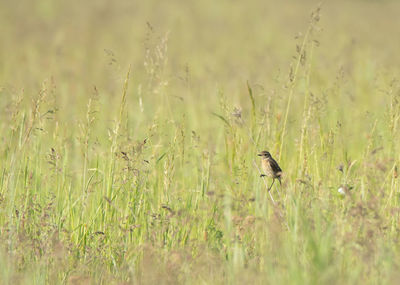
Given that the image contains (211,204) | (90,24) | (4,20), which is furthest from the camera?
(90,24)

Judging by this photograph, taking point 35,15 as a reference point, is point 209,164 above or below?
below

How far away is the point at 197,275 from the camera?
111 inches

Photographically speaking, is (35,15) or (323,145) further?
(35,15)

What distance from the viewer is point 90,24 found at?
56.7 ft

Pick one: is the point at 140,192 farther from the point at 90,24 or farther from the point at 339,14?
the point at 339,14

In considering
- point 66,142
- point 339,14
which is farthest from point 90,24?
point 66,142

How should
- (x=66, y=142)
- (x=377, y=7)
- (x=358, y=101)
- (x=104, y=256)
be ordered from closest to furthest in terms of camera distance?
(x=104, y=256) < (x=66, y=142) < (x=358, y=101) < (x=377, y=7)

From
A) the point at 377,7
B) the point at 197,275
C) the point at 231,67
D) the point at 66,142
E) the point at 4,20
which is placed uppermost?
the point at 377,7

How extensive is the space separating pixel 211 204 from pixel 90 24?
14.7 meters

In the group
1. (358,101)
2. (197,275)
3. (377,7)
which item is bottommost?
(197,275)

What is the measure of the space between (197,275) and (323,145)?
4.63ft

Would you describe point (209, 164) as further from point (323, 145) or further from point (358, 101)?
point (358, 101)

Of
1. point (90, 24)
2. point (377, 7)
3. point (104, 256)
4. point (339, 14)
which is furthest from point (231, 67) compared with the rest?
point (377, 7)

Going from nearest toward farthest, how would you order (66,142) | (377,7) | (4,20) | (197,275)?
(197,275) → (66,142) → (4,20) → (377,7)
